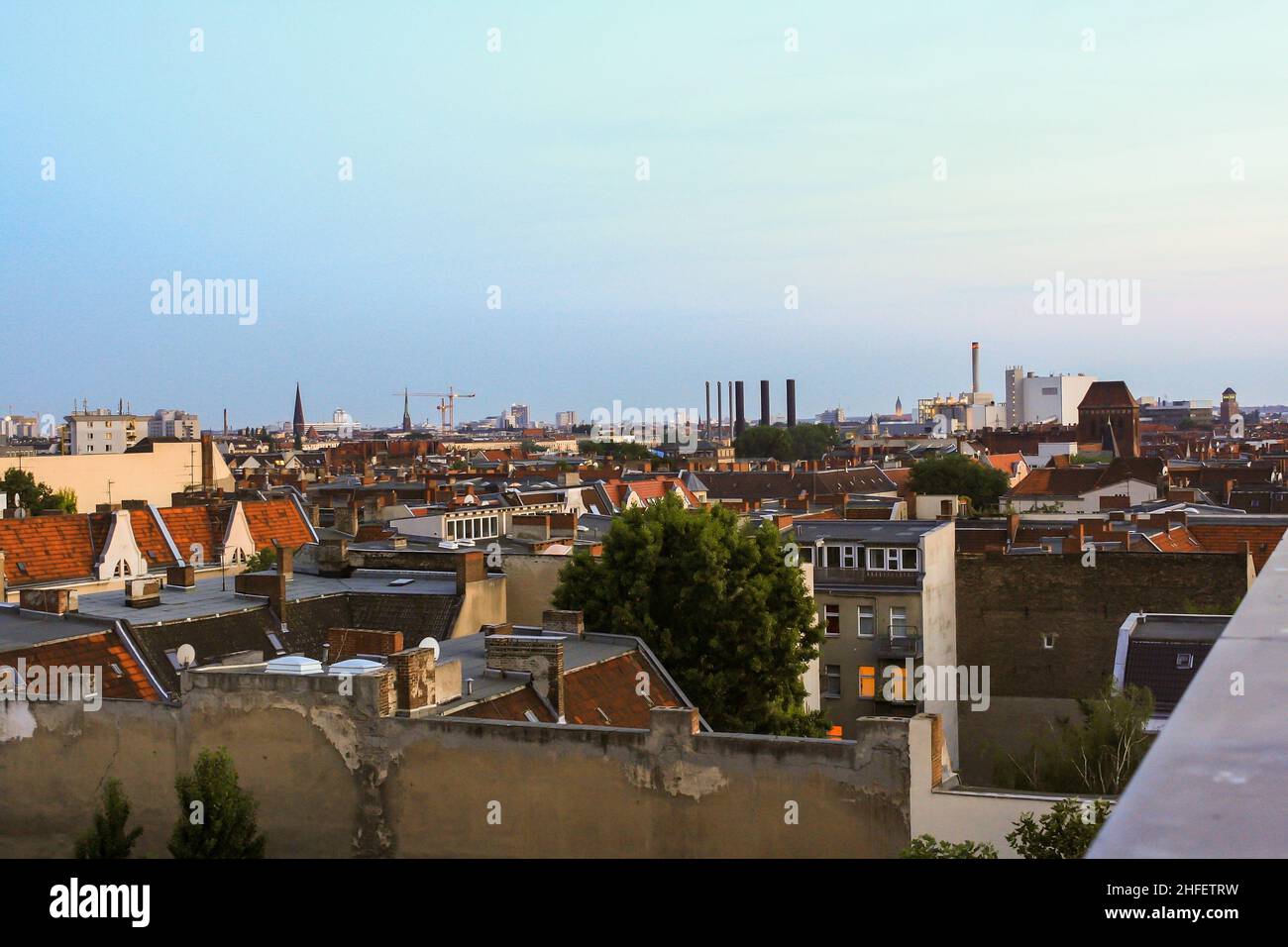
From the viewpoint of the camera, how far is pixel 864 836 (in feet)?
52.0

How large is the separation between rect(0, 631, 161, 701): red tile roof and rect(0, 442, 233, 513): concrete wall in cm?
5253

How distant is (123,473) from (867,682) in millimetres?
53388

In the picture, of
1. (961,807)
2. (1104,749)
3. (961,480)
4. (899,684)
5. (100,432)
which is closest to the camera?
(961,807)

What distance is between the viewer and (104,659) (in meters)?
24.0

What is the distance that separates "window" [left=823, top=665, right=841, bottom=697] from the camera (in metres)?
36.3

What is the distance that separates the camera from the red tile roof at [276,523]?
2000 inches

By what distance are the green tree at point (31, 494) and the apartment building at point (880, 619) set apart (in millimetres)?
39369

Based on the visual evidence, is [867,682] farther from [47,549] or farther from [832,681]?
[47,549]

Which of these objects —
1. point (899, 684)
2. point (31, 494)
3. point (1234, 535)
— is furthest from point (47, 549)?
point (1234, 535)

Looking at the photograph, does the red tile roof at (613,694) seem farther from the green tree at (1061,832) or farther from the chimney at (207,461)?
the chimney at (207,461)

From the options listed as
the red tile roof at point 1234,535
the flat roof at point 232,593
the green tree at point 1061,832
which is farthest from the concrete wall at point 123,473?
the green tree at point 1061,832

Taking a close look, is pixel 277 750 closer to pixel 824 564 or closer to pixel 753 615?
pixel 753 615
